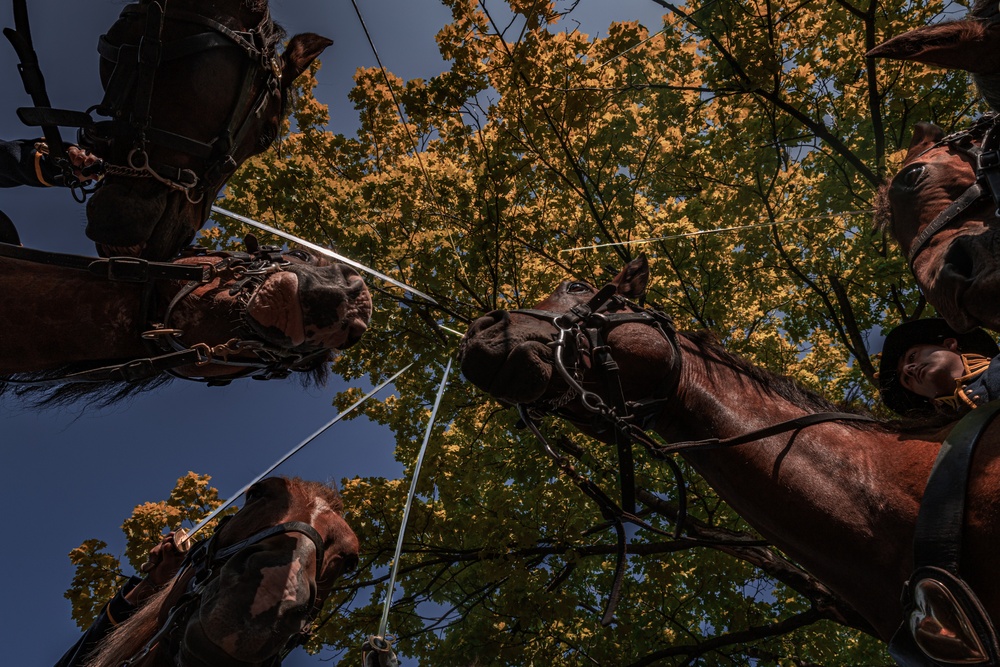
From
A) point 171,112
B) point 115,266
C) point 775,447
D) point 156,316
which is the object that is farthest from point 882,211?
point 115,266

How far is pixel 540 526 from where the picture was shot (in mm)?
6750

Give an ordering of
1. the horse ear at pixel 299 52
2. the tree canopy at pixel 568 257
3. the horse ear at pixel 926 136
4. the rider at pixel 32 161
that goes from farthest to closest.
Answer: the tree canopy at pixel 568 257 → the horse ear at pixel 926 136 → the horse ear at pixel 299 52 → the rider at pixel 32 161

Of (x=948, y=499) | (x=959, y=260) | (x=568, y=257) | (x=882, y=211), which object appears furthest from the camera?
(x=568, y=257)

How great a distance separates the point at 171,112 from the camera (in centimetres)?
305

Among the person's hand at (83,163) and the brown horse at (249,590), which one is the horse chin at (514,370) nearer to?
the brown horse at (249,590)

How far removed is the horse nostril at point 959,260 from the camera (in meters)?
3.03

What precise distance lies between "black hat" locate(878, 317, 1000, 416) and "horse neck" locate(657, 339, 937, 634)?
72cm

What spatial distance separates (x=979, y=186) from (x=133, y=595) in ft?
18.3

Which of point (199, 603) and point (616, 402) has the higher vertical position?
point (616, 402)

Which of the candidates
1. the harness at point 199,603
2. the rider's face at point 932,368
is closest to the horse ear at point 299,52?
the harness at point 199,603

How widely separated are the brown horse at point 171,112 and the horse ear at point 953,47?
2.97 metres

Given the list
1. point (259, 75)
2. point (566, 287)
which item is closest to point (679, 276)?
point (566, 287)

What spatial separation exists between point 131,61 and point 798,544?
3612 mm

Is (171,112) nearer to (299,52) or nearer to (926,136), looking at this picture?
(299,52)
